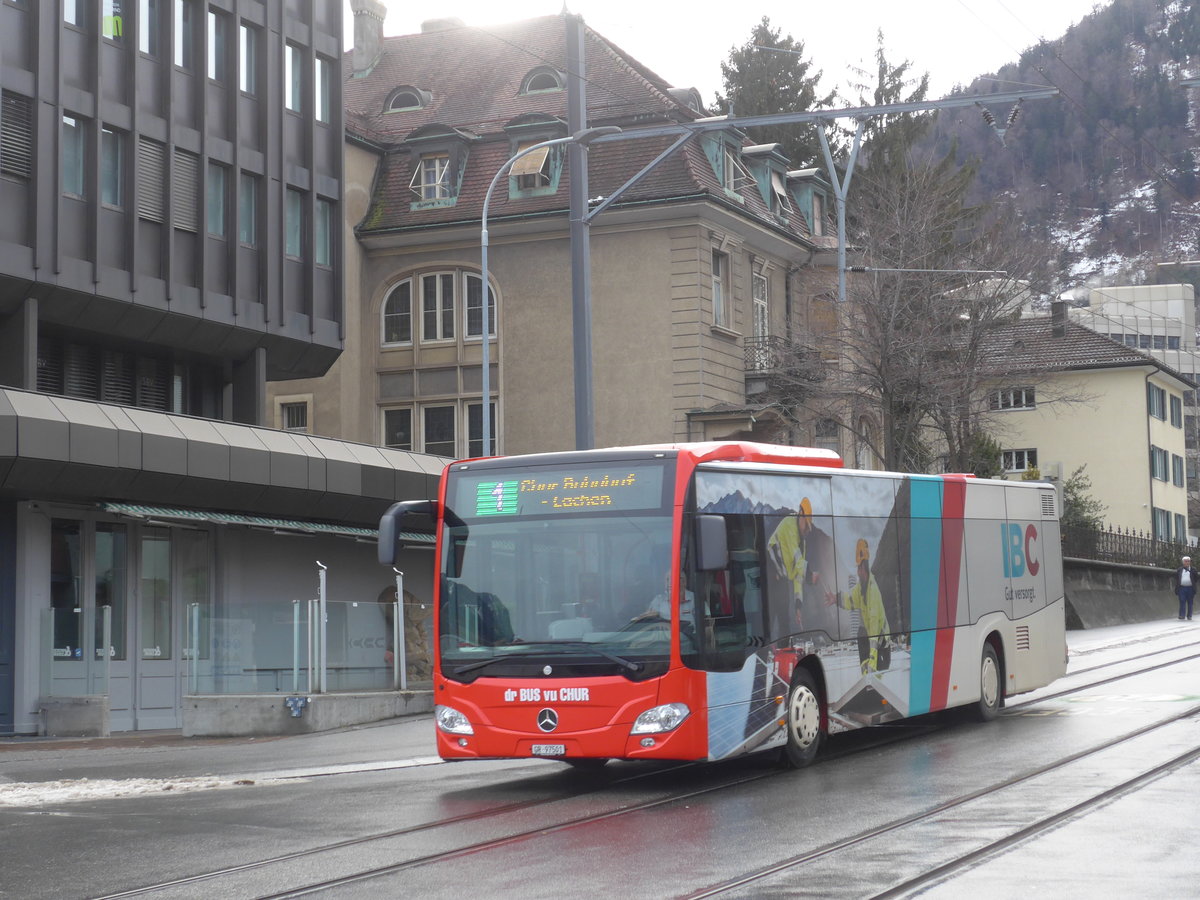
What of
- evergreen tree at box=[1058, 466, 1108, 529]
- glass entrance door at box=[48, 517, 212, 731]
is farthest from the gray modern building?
evergreen tree at box=[1058, 466, 1108, 529]

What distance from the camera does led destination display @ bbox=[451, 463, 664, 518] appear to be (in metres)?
13.5

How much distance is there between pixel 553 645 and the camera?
13227 millimetres

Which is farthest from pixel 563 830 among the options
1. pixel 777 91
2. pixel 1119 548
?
pixel 777 91

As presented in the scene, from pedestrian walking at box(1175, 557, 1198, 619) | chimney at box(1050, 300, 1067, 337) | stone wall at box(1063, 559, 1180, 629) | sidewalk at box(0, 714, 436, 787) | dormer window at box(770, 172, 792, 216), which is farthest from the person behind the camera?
chimney at box(1050, 300, 1067, 337)

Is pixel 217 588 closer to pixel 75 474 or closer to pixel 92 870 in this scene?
pixel 75 474

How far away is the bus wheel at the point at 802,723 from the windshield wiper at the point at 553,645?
76.5 inches

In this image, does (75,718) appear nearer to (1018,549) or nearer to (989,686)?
(989,686)

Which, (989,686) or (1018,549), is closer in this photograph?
(989,686)

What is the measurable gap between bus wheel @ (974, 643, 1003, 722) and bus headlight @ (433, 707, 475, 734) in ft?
23.2

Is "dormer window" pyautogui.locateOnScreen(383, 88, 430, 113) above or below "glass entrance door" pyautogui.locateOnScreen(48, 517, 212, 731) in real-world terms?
above

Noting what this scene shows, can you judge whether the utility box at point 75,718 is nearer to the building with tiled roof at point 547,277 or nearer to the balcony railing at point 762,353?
the building with tiled roof at point 547,277

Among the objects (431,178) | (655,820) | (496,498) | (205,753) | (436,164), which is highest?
(436,164)

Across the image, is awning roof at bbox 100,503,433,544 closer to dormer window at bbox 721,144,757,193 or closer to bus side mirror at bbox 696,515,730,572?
bus side mirror at bbox 696,515,730,572

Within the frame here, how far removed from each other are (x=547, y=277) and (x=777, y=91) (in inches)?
871
